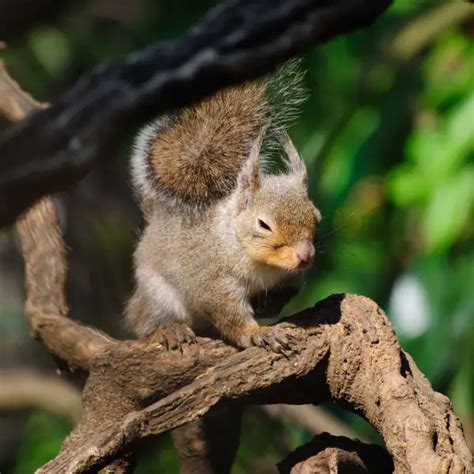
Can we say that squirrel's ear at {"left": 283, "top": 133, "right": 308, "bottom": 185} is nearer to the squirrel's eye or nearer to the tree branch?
the squirrel's eye

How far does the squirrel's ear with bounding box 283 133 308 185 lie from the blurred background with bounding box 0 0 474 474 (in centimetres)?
14

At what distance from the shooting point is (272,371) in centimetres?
158

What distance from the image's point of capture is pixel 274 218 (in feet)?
6.33

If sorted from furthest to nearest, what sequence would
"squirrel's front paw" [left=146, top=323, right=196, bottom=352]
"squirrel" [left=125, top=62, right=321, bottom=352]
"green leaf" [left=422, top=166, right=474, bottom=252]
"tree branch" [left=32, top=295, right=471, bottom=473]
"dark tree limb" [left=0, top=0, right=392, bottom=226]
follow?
"green leaf" [left=422, top=166, right=474, bottom=252] < "squirrel" [left=125, top=62, right=321, bottom=352] < "squirrel's front paw" [left=146, top=323, right=196, bottom=352] < "tree branch" [left=32, top=295, right=471, bottom=473] < "dark tree limb" [left=0, top=0, right=392, bottom=226]

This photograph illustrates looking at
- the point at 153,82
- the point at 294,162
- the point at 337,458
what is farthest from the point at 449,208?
the point at 153,82

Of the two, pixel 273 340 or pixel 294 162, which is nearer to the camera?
pixel 273 340

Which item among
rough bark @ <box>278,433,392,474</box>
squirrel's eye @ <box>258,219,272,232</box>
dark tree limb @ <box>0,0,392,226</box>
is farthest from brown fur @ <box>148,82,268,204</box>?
dark tree limb @ <box>0,0,392,226</box>

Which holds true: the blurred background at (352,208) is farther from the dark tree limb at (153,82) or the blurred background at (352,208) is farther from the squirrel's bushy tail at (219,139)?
the dark tree limb at (153,82)

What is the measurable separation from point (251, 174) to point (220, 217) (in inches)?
4.5

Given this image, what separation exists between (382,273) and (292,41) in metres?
2.23

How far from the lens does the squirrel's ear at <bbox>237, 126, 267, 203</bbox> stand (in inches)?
76.3

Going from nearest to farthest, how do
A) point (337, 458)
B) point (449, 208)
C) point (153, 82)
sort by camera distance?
1. point (153, 82)
2. point (337, 458)
3. point (449, 208)

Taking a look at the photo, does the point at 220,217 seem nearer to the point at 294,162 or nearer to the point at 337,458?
the point at 294,162

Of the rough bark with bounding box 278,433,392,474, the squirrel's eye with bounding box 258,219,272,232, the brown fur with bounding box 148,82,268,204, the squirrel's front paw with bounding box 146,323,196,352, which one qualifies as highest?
the brown fur with bounding box 148,82,268,204
